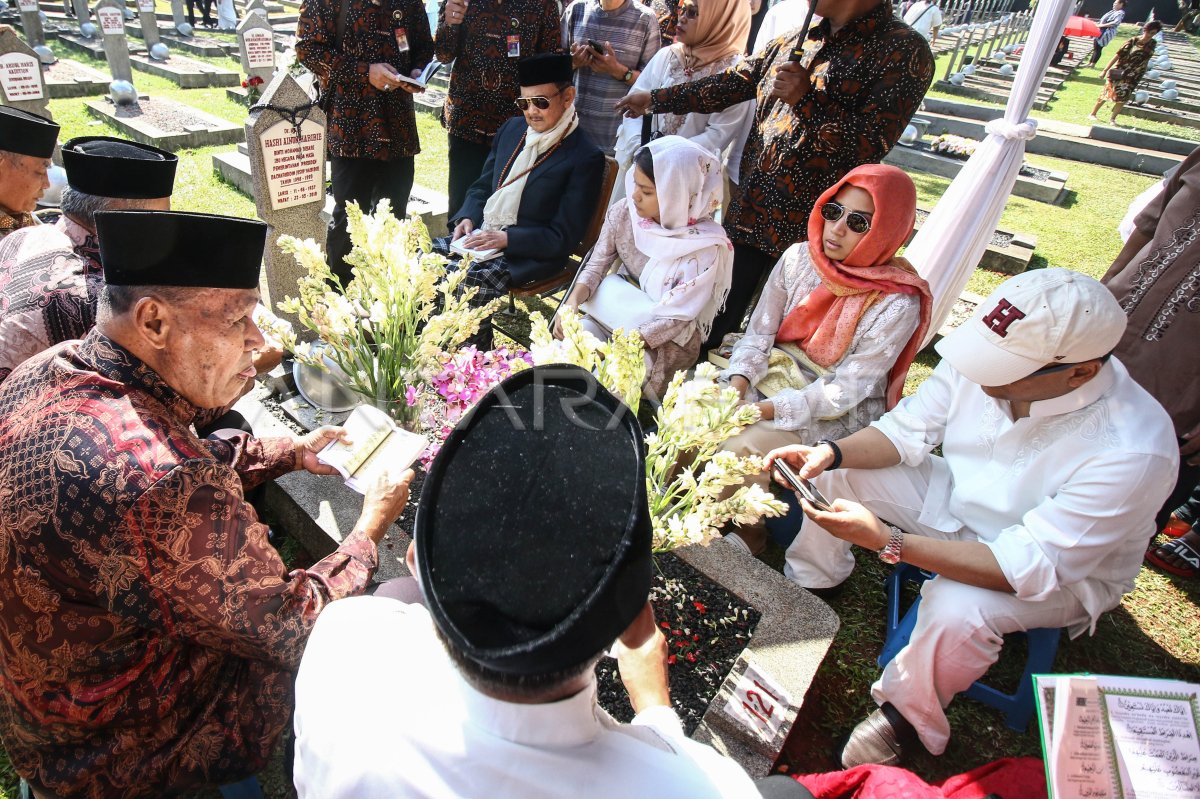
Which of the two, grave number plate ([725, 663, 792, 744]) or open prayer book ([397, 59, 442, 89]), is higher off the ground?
open prayer book ([397, 59, 442, 89])

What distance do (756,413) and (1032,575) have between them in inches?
41.4

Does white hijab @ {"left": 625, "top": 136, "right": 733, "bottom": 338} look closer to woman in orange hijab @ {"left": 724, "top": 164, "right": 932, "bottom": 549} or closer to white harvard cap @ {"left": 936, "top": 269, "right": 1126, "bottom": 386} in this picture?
woman in orange hijab @ {"left": 724, "top": 164, "right": 932, "bottom": 549}

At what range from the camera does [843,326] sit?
9.16 feet

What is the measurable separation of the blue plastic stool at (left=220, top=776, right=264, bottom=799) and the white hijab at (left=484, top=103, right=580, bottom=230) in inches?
117

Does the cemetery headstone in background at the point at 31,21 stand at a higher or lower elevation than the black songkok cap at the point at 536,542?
lower

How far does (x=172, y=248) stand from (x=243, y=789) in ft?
4.85

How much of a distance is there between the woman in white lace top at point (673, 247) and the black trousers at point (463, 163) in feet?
5.77

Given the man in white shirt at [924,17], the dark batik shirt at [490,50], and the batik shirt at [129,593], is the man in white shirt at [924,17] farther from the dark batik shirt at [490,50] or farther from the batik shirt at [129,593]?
the batik shirt at [129,593]

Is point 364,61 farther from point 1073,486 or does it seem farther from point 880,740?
point 880,740

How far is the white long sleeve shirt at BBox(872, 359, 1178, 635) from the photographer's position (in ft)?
6.26

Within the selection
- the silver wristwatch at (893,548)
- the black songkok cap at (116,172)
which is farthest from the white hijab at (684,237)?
the black songkok cap at (116,172)

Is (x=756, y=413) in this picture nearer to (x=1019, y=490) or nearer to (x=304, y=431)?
(x=1019, y=490)

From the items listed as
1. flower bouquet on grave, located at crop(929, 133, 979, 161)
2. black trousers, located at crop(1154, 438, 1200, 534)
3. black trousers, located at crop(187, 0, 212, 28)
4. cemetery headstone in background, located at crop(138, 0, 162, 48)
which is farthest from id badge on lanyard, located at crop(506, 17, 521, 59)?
black trousers, located at crop(187, 0, 212, 28)

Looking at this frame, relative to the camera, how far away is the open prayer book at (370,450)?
76.5 inches
